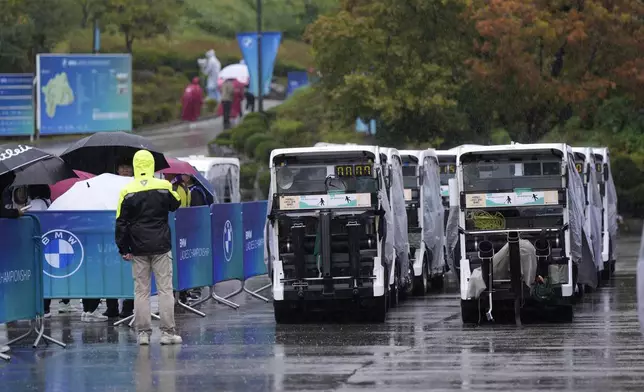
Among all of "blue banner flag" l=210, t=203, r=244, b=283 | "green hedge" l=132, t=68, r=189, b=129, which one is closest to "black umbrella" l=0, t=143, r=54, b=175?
"blue banner flag" l=210, t=203, r=244, b=283

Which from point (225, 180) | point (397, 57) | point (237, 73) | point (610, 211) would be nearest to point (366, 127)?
point (397, 57)

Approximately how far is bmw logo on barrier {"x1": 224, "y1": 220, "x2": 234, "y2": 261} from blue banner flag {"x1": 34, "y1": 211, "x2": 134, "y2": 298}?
10.5ft

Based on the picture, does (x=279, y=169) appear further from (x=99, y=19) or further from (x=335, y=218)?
(x=99, y=19)

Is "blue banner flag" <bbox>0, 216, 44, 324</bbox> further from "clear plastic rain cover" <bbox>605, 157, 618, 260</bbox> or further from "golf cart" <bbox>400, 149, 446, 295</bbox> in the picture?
"clear plastic rain cover" <bbox>605, 157, 618, 260</bbox>

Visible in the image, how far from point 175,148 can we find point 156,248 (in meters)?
33.2

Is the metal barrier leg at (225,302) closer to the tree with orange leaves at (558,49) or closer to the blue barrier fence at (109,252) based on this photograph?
the blue barrier fence at (109,252)

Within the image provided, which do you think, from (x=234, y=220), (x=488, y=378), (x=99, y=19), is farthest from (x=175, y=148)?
(x=488, y=378)

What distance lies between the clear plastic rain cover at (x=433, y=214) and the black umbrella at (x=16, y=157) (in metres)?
8.32

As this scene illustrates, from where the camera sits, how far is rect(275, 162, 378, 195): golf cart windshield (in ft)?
59.4

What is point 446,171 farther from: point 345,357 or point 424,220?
point 345,357

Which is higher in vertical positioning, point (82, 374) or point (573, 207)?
point (573, 207)

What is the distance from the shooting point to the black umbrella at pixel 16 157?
15148 mm

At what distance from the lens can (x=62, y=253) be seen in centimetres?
1788

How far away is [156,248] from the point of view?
50.4 feet
